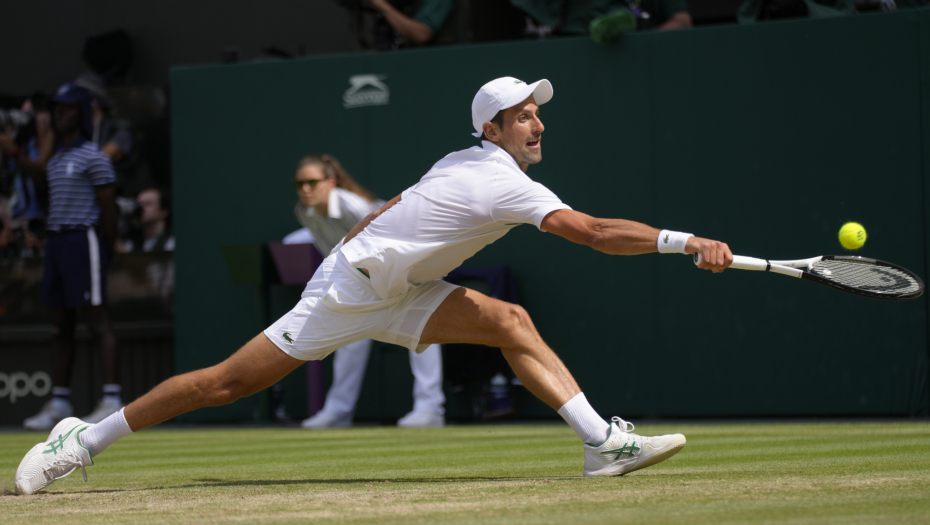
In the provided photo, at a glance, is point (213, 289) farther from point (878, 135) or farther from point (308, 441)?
point (878, 135)

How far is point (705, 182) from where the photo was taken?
345 inches

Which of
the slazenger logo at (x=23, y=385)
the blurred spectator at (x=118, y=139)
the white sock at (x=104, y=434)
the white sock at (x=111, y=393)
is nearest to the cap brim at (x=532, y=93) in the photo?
the white sock at (x=104, y=434)

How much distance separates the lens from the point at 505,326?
428 centimetres

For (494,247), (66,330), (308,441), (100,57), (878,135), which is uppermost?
(100,57)

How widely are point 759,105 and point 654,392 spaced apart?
2.39 metres

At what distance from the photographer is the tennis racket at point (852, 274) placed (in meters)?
3.92

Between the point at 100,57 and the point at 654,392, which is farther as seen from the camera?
the point at 100,57

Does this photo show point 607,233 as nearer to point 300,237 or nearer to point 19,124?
point 300,237

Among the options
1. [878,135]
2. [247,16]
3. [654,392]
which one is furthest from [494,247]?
[247,16]

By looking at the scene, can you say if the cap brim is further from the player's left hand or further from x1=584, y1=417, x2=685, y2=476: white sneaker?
x1=584, y1=417, x2=685, y2=476: white sneaker

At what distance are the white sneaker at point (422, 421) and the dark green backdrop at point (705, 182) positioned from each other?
3.07 feet

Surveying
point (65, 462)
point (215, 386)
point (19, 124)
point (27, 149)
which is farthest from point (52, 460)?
point (19, 124)

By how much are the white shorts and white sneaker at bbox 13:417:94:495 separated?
84 cm

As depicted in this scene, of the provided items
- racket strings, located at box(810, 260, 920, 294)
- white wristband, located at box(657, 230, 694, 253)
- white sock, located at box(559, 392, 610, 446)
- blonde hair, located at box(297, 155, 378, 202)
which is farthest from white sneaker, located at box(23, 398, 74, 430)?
racket strings, located at box(810, 260, 920, 294)
